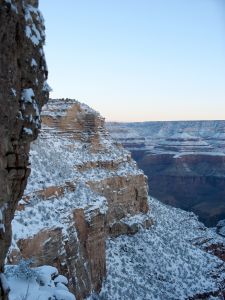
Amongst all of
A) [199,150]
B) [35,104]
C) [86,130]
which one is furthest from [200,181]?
[35,104]

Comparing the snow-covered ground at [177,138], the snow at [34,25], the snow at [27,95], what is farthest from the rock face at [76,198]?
the snow-covered ground at [177,138]

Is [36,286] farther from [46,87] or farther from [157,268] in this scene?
[157,268]

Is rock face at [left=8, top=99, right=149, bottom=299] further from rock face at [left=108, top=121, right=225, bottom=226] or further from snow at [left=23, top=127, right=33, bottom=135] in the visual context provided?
rock face at [left=108, top=121, right=225, bottom=226]

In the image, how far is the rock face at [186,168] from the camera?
106000 mm

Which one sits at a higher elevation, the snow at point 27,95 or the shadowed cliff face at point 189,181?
the snow at point 27,95

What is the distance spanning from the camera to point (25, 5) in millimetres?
8242

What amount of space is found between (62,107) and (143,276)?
15.1 m

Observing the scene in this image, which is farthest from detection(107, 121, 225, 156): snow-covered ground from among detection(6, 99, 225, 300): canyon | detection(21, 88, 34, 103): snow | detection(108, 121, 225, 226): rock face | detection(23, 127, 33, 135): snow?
detection(21, 88, 34, 103): snow

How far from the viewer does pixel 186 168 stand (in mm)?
133375

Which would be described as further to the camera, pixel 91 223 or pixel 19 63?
pixel 91 223

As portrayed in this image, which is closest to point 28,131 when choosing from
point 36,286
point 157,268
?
point 36,286

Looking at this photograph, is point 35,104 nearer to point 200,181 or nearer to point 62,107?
point 62,107

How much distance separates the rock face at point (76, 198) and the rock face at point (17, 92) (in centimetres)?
770

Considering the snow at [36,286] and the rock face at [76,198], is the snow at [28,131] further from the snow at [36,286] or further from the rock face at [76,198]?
the rock face at [76,198]
